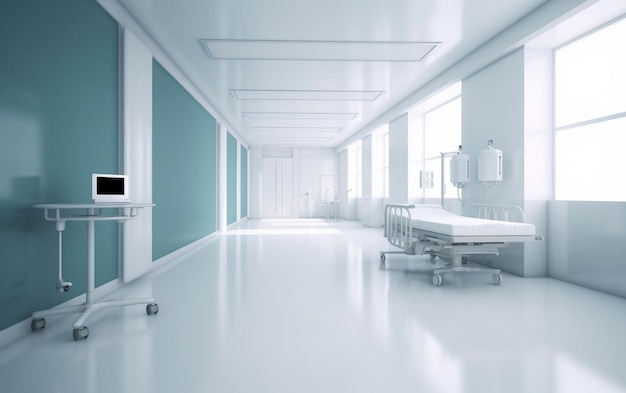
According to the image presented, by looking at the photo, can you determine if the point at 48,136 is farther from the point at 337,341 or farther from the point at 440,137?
the point at 440,137

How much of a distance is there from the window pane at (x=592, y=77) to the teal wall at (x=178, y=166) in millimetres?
5955

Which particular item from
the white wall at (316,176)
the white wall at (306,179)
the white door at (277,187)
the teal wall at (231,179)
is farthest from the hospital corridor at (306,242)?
the white wall at (316,176)

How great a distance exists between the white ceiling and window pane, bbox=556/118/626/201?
5.80ft

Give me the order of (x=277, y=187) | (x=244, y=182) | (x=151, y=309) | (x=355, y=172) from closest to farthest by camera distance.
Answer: (x=151, y=309), (x=244, y=182), (x=355, y=172), (x=277, y=187)

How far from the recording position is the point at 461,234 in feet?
14.8

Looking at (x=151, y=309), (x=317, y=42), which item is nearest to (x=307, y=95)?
(x=317, y=42)

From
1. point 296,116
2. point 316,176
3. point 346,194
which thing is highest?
point 296,116

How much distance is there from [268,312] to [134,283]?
90.7 inches

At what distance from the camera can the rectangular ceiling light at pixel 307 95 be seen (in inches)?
330

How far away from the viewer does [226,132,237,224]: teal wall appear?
1198 cm

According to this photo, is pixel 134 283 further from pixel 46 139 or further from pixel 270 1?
pixel 270 1

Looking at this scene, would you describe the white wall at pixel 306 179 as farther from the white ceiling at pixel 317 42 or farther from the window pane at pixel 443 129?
the white ceiling at pixel 317 42

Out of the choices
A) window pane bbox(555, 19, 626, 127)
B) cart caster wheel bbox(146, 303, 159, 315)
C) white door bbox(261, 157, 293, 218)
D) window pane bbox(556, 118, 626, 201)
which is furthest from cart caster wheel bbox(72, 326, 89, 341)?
white door bbox(261, 157, 293, 218)

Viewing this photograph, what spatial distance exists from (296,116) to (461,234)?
290 inches
